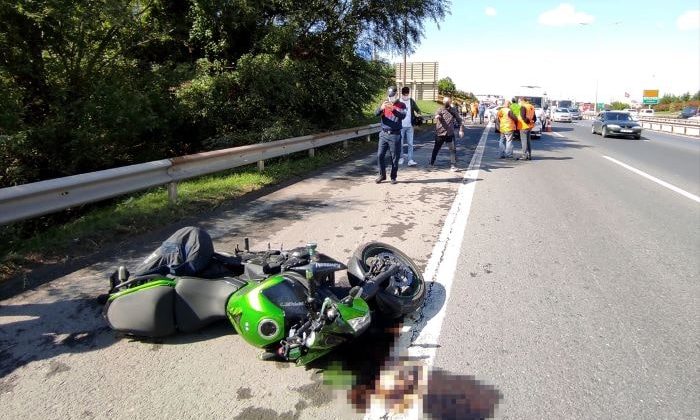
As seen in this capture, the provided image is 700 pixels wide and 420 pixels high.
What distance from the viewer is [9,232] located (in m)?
5.73

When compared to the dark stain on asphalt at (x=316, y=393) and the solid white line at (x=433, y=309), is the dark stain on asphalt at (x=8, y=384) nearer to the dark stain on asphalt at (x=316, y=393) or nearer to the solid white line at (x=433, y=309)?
the dark stain on asphalt at (x=316, y=393)

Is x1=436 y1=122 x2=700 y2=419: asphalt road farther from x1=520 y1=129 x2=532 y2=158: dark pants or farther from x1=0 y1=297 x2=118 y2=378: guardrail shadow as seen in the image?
x1=520 y1=129 x2=532 y2=158: dark pants

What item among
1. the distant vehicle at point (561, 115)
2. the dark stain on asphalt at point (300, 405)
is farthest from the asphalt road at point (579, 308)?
the distant vehicle at point (561, 115)

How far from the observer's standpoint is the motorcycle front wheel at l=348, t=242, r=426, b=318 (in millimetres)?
3590

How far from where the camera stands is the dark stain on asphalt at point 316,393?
108 inches

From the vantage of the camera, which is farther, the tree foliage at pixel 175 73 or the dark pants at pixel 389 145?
the dark pants at pixel 389 145

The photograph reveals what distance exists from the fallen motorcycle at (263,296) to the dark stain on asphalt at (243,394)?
0.28 m

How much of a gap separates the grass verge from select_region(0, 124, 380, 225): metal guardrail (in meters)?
→ 0.30

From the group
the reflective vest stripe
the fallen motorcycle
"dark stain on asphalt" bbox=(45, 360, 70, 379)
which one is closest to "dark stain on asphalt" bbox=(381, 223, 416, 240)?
the fallen motorcycle

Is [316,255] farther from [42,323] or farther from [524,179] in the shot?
[524,179]

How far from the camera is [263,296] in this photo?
2971 mm

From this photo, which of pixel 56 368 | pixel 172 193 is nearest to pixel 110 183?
pixel 172 193

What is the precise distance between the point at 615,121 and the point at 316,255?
25325 mm

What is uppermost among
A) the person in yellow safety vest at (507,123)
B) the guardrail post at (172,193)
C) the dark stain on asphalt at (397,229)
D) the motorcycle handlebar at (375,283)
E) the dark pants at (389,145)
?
the person in yellow safety vest at (507,123)
